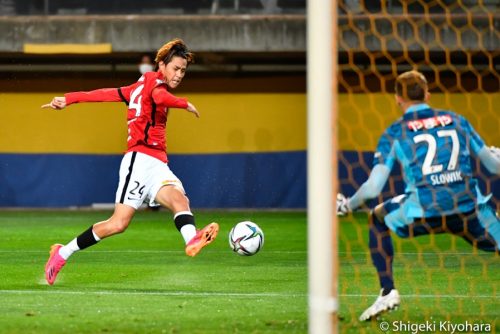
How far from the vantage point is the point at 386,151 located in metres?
6.55

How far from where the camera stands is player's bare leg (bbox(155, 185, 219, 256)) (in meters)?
8.93

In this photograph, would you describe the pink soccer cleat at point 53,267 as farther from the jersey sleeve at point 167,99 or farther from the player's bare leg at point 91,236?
the jersey sleeve at point 167,99

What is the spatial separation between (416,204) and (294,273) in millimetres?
3783

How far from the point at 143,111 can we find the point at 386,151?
3286 millimetres

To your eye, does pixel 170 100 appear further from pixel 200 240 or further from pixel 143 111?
pixel 200 240

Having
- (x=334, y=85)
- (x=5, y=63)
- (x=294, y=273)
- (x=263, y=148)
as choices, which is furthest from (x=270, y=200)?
(x=334, y=85)

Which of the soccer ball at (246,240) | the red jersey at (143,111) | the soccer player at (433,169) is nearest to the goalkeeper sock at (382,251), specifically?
the soccer player at (433,169)

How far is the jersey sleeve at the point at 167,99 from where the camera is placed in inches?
352

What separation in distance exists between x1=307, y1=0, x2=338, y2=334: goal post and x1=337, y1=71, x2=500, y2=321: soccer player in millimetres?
1282

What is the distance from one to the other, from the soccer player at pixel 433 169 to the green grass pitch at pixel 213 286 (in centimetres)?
73

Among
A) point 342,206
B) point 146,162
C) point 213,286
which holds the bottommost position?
point 342,206

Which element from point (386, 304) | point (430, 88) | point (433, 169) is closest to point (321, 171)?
point (433, 169)

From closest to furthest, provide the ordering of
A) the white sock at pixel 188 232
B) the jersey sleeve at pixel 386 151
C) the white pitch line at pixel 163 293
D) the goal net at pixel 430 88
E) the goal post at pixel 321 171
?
the goal post at pixel 321 171, the jersey sleeve at pixel 386 151, the white pitch line at pixel 163 293, the white sock at pixel 188 232, the goal net at pixel 430 88

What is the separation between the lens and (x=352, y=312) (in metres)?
7.52
